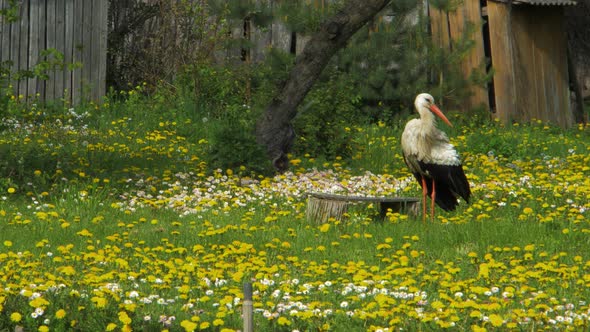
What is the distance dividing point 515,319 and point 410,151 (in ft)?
14.3

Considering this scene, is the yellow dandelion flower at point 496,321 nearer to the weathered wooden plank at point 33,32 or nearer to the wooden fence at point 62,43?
the wooden fence at point 62,43

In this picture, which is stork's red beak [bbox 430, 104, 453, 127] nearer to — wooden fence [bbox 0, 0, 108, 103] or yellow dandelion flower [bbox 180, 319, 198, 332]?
yellow dandelion flower [bbox 180, 319, 198, 332]

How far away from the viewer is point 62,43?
16656 mm

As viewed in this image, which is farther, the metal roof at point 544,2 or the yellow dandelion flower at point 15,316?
the metal roof at point 544,2

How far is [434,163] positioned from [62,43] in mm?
8379

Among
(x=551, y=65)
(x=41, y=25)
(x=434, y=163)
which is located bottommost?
(x=434, y=163)

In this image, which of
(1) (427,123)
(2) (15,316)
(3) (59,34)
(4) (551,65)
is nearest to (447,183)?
(1) (427,123)

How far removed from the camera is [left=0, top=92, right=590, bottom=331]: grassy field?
629 cm

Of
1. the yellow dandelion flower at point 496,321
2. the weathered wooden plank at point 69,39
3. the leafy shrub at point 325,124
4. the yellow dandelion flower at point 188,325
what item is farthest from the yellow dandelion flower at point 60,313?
the weathered wooden plank at point 69,39

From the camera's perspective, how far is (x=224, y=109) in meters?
16.6

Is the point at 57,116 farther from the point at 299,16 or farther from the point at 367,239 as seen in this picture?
the point at 367,239

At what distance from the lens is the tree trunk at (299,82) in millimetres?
12961

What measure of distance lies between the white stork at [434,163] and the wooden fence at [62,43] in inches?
302

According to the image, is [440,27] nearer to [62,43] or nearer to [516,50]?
[516,50]
